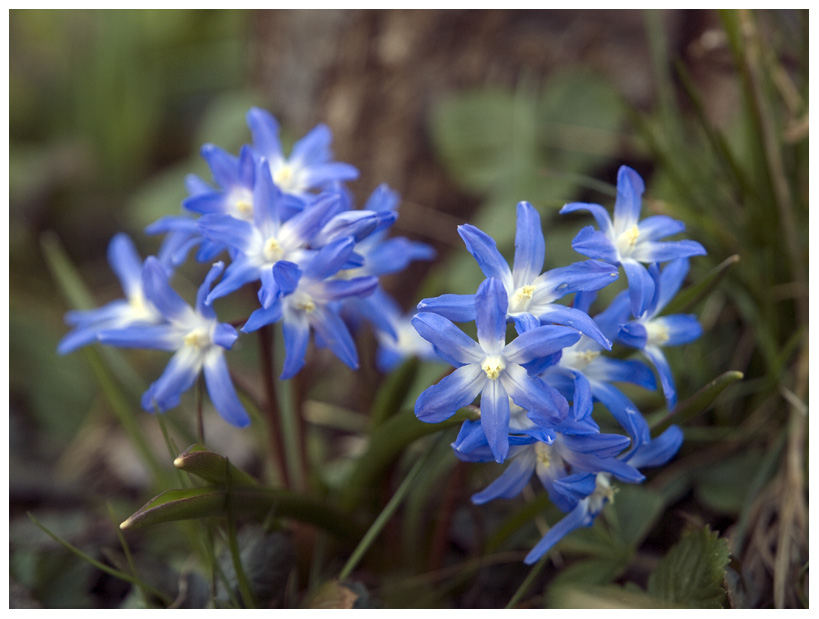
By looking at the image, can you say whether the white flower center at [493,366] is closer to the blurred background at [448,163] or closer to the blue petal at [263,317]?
the blue petal at [263,317]

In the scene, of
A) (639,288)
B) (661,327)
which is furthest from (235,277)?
(661,327)

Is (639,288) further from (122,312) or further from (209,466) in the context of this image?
(122,312)

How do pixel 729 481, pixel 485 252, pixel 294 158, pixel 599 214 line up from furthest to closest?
pixel 729 481, pixel 294 158, pixel 599 214, pixel 485 252

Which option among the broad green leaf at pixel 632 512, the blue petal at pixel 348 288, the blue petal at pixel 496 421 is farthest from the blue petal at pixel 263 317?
the broad green leaf at pixel 632 512

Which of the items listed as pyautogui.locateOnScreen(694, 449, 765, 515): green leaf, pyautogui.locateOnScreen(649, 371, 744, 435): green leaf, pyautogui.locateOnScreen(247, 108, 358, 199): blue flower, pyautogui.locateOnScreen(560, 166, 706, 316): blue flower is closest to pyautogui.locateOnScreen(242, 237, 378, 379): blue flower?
pyautogui.locateOnScreen(247, 108, 358, 199): blue flower

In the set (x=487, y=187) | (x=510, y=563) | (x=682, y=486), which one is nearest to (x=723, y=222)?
(x=682, y=486)

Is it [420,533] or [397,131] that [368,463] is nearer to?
[420,533]

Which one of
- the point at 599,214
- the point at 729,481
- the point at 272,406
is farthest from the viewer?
the point at 729,481
